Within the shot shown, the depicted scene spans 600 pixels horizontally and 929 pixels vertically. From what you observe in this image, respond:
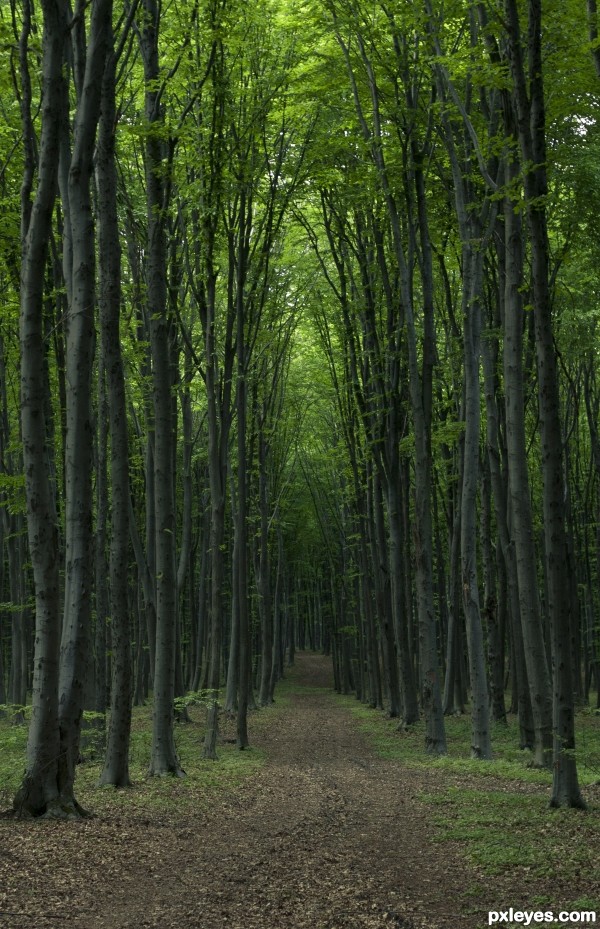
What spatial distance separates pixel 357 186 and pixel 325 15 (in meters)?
3.63

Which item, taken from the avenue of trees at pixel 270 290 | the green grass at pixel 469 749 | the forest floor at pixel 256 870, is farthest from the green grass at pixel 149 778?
the green grass at pixel 469 749

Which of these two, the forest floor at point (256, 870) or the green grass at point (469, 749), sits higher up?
the forest floor at point (256, 870)

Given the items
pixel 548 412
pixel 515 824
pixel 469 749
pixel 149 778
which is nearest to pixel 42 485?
pixel 548 412

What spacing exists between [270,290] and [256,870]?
19.3 meters

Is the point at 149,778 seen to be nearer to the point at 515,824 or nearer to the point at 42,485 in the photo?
the point at 42,485

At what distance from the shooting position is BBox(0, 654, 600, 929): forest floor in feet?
18.9

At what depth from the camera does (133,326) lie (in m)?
18.7

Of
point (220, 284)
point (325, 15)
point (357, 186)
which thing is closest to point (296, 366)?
point (220, 284)

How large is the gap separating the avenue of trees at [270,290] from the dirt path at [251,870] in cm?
151

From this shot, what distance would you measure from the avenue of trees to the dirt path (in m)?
1.51

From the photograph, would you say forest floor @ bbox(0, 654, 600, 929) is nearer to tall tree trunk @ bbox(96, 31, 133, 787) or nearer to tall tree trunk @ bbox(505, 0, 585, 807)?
tall tree trunk @ bbox(96, 31, 133, 787)

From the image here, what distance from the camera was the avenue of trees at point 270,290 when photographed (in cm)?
924

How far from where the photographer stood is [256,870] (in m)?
7.10

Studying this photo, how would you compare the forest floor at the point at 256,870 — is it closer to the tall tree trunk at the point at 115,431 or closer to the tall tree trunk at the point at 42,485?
the tall tree trunk at the point at 42,485
